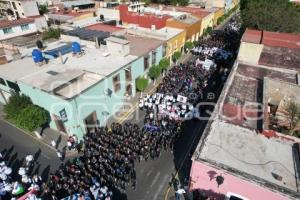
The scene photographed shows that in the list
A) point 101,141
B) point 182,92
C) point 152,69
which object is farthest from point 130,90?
point 101,141

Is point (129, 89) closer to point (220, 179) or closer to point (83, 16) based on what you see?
point (220, 179)

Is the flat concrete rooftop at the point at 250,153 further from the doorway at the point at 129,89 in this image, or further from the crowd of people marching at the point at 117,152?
the doorway at the point at 129,89

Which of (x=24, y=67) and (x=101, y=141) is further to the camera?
(x=24, y=67)

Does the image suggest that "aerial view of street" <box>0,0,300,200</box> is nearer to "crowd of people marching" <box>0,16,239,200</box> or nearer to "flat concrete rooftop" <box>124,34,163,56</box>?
"crowd of people marching" <box>0,16,239,200</box>

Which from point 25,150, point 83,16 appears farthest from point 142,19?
point 25,150

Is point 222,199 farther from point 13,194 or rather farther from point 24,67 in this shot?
point 24,67

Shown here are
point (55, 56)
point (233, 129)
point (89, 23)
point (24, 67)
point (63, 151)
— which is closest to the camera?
point (233, 129)

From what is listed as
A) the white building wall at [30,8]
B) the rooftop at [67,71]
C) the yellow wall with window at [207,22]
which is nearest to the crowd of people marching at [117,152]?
the rooftop at [67,71]
